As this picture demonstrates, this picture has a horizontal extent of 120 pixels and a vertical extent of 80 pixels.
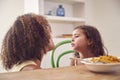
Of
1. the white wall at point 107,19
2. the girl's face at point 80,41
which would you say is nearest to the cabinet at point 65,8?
the white wall at point 107,19

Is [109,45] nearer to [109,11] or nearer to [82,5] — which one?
[109,11]

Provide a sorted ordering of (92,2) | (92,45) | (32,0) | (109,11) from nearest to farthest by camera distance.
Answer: (92,45)
(32,0)
(92,2)
(109,11)

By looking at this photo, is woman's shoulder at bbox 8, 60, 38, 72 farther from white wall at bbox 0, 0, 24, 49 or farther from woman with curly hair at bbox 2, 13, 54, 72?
white wall at bbox 0, 0, 24, 49

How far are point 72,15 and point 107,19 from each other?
28.4 inches

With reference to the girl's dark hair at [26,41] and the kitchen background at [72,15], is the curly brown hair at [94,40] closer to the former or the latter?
the kitchen background at [72,15]

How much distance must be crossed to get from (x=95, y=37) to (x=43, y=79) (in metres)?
1.66

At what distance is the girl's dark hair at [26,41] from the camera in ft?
4.00

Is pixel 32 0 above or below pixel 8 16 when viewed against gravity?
above

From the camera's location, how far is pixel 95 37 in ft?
7.29

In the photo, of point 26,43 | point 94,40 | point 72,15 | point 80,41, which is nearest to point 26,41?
point 26,43

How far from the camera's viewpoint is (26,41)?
1.23 meters

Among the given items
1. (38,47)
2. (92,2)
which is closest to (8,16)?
(92,2)

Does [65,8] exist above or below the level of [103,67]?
above

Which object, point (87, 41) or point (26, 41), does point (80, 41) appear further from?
point (26, 41)
